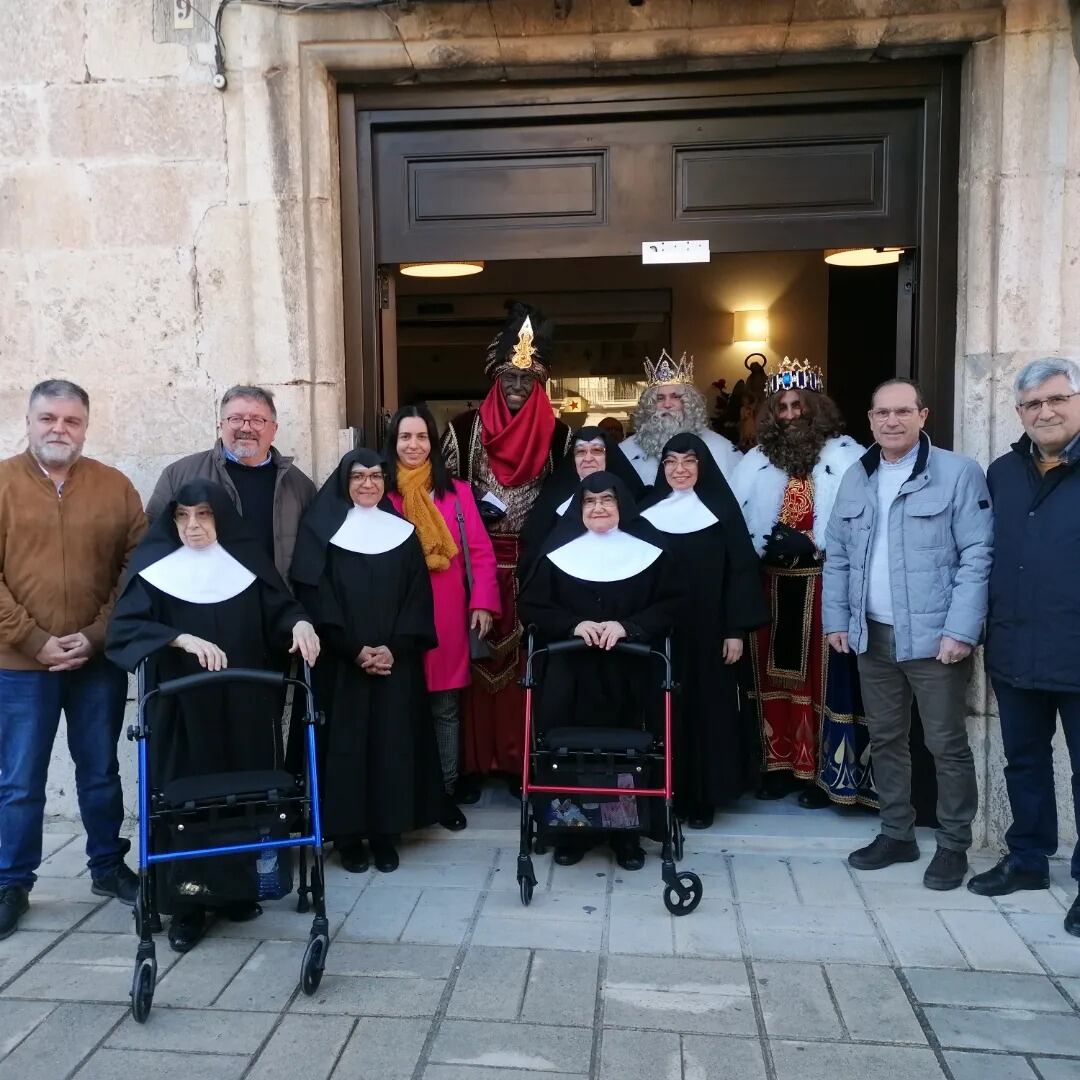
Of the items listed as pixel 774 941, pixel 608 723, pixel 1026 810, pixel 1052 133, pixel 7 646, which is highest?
pixel 1052 133

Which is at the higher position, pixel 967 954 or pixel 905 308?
pixel 905 308

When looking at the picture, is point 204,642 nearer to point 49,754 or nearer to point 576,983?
point 49,754

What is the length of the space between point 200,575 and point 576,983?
1871mm

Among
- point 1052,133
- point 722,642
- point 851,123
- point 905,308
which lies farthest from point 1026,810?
point 851,123

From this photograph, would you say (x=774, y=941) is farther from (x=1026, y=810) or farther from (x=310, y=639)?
(x=310, y=639)

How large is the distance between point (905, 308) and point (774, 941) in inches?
112

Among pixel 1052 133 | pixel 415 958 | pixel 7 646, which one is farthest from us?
pixel 1052 133

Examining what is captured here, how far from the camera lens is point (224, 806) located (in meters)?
3.21

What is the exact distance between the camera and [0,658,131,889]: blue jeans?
371 cm

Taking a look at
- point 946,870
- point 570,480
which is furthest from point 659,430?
point 946,870

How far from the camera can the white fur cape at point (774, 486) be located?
15.3 ft

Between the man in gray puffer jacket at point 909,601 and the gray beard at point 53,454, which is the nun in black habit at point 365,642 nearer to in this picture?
the gray beard at point 53,454

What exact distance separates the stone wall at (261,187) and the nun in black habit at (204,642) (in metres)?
1.10

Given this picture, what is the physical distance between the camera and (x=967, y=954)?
3.40 m
